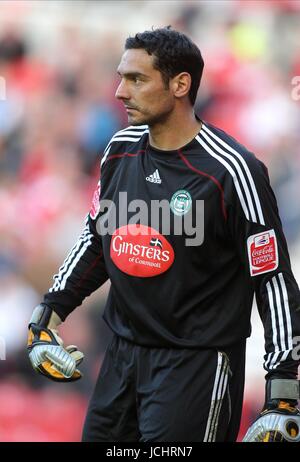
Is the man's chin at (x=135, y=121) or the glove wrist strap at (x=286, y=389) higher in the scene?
the man's chin at (x=135, y=121)

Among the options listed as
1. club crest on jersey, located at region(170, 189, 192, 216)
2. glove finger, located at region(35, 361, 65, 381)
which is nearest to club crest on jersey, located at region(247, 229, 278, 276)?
club crest on jersey, located at region(170, 189, 192, 216)

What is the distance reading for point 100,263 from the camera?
3277 millimetres

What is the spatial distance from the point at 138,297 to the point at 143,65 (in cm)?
75

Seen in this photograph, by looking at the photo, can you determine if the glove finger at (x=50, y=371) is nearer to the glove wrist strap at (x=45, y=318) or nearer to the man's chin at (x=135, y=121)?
the glove wrist strap at (x=45, y=318)

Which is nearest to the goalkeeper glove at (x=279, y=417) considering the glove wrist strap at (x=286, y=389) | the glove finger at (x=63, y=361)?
the glove wrist strap at (x=286, y=389)

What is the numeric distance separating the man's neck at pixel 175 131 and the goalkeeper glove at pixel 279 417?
2.73 ft

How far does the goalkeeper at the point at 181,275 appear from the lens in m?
2.86

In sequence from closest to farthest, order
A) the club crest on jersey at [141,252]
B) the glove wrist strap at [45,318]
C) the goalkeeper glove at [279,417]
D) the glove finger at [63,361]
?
the goalkeeper glove at [279,417] < the club crest on jersey at [141,252] < the glove finger at [63,361] < the glove wrist strap at [45,318]

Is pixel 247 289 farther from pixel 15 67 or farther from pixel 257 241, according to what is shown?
pixel 15 67

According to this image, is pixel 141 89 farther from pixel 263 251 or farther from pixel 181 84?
pixel 263 251

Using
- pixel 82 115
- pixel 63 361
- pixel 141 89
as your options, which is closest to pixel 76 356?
pixel 63 361
